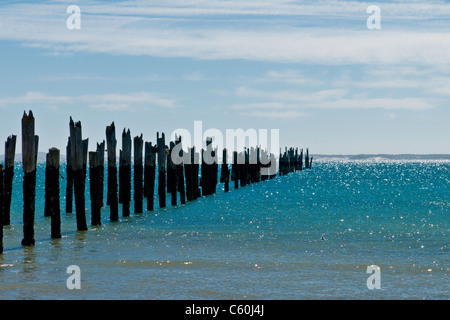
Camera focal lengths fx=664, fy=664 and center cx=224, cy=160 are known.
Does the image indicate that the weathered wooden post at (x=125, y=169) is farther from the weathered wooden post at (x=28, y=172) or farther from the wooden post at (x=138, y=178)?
the weathered wooden post at (x=28, y=172)

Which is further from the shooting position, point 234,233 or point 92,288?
point 234,233

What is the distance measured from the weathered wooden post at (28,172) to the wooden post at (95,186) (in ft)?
11.7

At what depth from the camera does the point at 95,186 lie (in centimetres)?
1708

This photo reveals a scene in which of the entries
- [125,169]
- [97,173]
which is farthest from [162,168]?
[97,173]

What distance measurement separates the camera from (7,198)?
18328mm

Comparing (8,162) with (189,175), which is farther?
(189,175)

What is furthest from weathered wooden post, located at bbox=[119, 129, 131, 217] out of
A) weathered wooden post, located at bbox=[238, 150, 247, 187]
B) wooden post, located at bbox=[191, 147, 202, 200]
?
weathered wooden post, located at bbox=[238, 150, 247, 187]

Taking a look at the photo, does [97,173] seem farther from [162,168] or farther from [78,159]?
[162,168]

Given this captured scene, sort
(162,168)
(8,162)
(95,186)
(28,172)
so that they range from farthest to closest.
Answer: (162,168)
(8,162)
(95,186)
(28,172)

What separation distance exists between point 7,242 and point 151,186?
28.6 ft

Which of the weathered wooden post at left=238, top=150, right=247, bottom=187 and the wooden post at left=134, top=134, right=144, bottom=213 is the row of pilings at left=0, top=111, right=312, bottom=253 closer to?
the wooden post at left=134, top=134, right=144, bottom=213

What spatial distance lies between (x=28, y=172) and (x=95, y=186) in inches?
153
